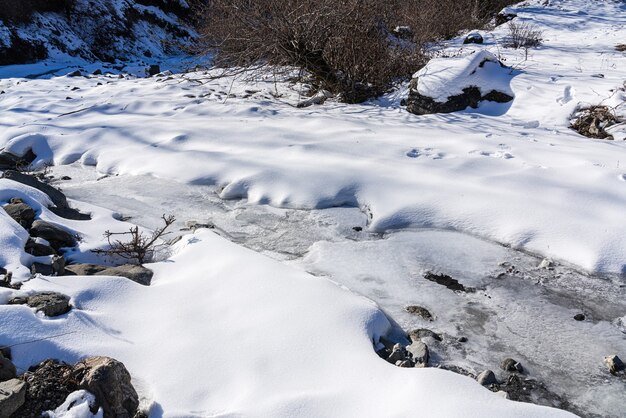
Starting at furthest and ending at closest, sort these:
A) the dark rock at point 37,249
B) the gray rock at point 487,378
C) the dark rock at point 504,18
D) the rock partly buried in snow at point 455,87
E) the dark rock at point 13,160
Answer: the dark rock at point 504,18, the rock partly buried in snow at point 455,87, the dark rock at point 13,160, the dark rock at point 37,249, the gray rock at point 487,378

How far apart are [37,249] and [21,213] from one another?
0.49 meters

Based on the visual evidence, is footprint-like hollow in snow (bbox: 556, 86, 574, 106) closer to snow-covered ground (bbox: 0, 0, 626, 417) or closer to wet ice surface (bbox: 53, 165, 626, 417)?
snow-covered ground (bbox: 0, 0, 626, 417)

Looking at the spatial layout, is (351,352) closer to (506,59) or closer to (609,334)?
(609,334)

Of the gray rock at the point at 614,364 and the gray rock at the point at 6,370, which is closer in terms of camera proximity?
the gray rock at the point at 6,370

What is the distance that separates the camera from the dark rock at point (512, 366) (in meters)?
2.22

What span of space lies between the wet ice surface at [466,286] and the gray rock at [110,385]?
1255 mm

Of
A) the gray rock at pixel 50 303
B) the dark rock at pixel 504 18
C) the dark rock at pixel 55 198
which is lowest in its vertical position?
the dark rock at pixel 55 198

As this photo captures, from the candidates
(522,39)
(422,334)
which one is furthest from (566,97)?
(422,334)

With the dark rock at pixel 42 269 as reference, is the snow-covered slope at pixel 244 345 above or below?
below

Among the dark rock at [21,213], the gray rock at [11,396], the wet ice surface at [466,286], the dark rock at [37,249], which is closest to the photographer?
the gray rock at [11,396]

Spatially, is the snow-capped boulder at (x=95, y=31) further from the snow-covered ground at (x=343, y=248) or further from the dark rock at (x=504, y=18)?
the dark rock at (x=504, y=18)

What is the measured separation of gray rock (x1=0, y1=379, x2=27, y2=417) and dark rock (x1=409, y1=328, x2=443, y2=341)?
5.13 ft

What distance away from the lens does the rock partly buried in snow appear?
5520 mm

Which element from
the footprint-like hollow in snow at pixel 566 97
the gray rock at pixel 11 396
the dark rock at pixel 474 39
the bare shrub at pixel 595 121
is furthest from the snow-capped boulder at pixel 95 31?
the gray rock at pixel 11 396
